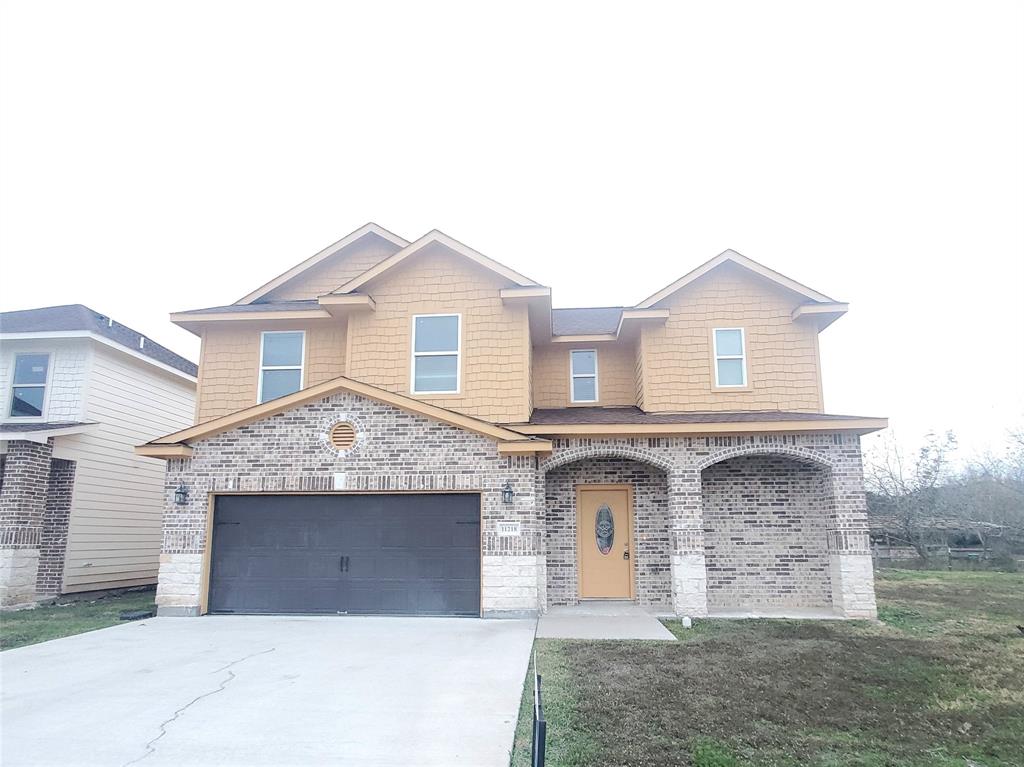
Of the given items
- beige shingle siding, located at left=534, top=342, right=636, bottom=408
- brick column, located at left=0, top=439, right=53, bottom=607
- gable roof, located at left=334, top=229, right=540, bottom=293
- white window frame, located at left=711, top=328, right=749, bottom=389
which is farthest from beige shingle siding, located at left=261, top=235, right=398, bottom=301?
white window frame, located at left=711, top=328, right=749, bottom=389

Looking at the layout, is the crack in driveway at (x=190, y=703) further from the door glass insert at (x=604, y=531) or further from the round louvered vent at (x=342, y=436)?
the door glass insert at (x=604, y=531)

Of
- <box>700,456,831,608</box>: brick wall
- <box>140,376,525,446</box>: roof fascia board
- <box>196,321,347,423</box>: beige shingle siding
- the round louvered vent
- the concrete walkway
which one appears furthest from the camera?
<box>196,321,347,423</box>: beige shingle siding

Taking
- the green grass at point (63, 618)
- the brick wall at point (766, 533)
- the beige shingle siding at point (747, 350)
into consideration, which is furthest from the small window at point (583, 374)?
the green grass at point (63, 618)

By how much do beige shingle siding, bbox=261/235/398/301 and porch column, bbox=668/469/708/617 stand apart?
767 centimetres

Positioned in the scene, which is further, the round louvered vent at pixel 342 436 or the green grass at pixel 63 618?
the round louvered vent at pixel 342 436

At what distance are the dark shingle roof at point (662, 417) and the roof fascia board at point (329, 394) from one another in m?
1.28

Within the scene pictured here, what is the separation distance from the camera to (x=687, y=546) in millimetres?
11891

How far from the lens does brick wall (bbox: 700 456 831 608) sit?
1270 centimetres

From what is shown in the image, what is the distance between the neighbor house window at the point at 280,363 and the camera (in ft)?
45.5

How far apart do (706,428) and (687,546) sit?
2062mm

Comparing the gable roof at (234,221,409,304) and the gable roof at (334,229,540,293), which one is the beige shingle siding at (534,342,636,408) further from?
the gable roof at (234,221,409,304)

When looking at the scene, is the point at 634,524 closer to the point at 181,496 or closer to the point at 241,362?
the point at 181,496

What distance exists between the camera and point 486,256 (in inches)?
516

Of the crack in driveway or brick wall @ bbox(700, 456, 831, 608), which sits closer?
the crack in driveway
